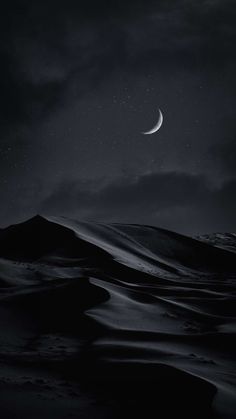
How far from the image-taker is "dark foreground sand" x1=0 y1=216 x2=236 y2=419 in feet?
4.91

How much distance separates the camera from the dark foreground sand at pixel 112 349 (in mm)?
1498

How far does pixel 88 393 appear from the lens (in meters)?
1.60

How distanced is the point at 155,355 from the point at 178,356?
4.3 inches

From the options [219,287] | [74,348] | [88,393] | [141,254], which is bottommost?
[88,393]

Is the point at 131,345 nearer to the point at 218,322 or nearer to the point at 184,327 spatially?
the point at 184,327

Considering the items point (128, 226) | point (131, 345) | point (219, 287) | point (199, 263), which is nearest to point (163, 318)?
point (131, 345)

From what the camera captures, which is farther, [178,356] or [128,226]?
[128,226]

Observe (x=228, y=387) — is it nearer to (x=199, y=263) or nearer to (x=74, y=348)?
(x=74, y=348)

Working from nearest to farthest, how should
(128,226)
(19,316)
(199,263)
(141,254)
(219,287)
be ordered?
1. (19,316)
2. (219,287)
3. (141,254)
4. (199,263)
5. (128,226)

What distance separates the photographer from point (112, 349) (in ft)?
6.99

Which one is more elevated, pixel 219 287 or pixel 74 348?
pixel 219 287

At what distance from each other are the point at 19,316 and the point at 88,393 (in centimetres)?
138

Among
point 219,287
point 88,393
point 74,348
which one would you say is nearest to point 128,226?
point 219,287

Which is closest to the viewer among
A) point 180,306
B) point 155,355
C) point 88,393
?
point 88,393
